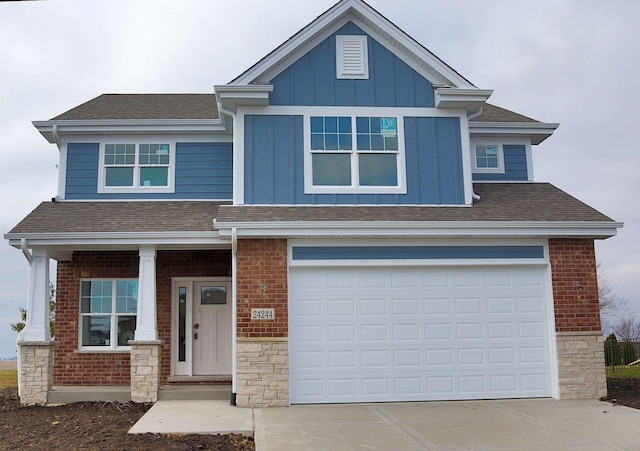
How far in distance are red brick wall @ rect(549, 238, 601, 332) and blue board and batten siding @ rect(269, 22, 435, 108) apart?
376 centimetres

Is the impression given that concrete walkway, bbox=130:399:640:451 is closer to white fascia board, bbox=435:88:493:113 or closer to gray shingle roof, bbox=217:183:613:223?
gray shingle roof, bbox=217:183:613:223

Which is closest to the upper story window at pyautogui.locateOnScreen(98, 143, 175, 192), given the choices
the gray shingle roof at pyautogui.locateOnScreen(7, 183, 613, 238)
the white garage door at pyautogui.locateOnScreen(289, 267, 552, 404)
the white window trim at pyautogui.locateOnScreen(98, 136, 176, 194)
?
the white window trim at pyautogui.locateOnScreen(98, 136, 176, 194)

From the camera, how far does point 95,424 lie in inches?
376

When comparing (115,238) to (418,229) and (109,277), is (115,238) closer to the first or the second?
(109,277)

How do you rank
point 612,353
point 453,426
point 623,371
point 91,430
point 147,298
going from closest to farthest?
point 453,426, point 91,430, point 147,298, point 623,371, point 612,353

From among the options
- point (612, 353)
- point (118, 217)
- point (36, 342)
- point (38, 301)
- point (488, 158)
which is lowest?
point (612, 353)

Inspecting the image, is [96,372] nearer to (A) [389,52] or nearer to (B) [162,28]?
(B) [162,28]

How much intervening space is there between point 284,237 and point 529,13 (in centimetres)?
767

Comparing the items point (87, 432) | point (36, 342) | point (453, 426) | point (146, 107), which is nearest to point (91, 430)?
point (87, 432)

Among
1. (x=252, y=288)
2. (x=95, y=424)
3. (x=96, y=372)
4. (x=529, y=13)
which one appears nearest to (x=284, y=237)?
(x=252, y=288)

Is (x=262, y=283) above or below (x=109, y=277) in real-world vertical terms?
below

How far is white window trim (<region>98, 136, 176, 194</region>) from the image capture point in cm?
1340

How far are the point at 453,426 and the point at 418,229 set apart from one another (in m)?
3.50

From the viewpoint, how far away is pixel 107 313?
42.8 ft
